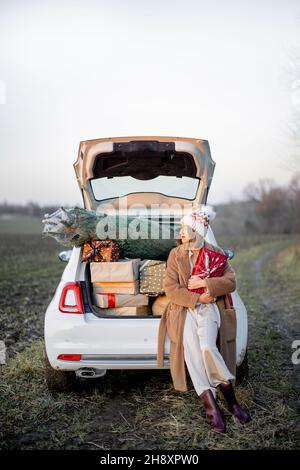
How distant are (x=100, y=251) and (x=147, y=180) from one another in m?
1.85

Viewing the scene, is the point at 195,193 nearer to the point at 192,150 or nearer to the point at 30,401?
the point at 192,150

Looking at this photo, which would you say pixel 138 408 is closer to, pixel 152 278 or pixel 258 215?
pixel 152 278

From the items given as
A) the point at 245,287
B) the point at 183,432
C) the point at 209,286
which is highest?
the point at 209,286

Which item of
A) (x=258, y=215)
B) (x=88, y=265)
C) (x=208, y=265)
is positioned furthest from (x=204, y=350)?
(x=258, y=215)

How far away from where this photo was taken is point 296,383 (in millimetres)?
5027

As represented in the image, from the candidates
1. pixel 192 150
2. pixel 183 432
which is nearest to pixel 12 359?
pixel 183 432

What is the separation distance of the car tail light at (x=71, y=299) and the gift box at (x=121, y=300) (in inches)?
11.3

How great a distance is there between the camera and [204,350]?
13.1 feet

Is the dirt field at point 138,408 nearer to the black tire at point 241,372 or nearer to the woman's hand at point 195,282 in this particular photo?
the black tire at point 241,372

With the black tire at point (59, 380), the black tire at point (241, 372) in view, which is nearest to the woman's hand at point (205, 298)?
the black tire at point (241, 372)

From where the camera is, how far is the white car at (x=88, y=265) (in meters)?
4.10

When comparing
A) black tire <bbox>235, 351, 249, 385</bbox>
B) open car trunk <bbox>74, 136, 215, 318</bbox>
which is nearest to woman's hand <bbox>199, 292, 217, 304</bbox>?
black tire <bbox>235, 351, 249, 385</bbox>

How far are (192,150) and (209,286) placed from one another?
6.23 feet

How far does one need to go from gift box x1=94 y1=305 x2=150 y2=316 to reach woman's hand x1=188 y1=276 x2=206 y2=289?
571 mm
